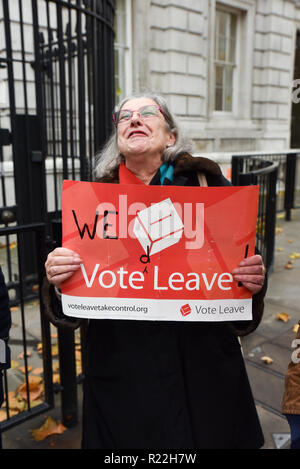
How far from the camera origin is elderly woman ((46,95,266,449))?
1.71 meters

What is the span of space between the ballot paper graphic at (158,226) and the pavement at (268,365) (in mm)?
1696

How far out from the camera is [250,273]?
1.54 meters

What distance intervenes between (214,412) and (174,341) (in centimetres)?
37

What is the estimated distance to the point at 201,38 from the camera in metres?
10.7

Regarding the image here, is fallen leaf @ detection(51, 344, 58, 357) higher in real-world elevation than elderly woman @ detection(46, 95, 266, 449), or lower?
lower

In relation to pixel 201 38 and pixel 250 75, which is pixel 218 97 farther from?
pixel 201 38

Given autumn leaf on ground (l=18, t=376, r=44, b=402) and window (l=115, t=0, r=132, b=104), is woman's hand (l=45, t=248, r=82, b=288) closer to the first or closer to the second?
autumn leaf on ground (l=18, t=376, r=44, b=402)

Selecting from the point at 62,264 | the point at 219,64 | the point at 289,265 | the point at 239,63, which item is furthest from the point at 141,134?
the point at 239,63

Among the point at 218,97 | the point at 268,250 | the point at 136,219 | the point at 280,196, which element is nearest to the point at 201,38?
the point at 218,97

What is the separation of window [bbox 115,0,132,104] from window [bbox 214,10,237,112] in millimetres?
3132

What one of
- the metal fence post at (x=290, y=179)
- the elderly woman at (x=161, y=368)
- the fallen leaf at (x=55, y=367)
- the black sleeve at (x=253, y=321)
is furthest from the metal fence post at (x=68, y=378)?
the metal fence post at (x=290, y=179)

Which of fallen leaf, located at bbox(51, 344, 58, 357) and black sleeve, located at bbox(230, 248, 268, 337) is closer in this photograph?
black sleeve, located at bbox(230, 248, 268, 337)

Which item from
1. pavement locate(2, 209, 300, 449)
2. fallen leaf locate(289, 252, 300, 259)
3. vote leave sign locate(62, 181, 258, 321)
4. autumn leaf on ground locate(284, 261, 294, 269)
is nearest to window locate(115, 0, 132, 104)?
fallen leaf locate(289, 252, 300, 259)

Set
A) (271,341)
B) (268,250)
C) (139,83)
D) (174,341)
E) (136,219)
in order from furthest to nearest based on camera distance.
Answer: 1. (139,83)
2. (268,250)
3. (271,341)
4. (174,341)
5. (136,219)
